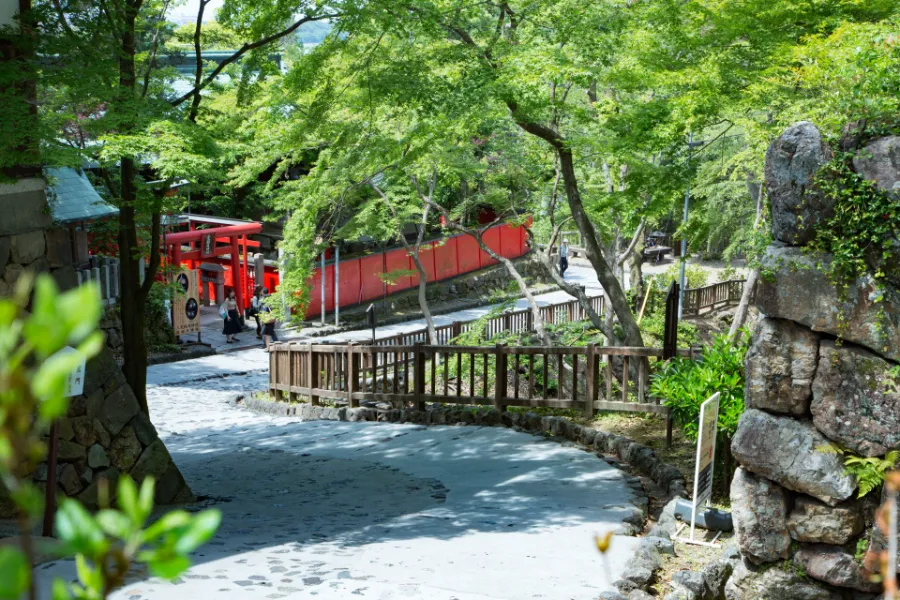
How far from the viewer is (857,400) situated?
6695 mm

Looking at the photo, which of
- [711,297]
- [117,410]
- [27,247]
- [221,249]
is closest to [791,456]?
[117,410]

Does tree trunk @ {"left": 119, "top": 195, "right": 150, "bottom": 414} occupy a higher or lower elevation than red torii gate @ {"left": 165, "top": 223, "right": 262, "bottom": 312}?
lower

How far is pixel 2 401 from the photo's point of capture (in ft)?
3.32

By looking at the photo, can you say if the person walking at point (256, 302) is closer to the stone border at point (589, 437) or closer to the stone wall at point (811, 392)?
the stone border at point (589, 437)

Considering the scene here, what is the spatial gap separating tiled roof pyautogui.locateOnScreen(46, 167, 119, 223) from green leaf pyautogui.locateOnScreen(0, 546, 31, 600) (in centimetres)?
1640

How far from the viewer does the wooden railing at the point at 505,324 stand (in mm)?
22125

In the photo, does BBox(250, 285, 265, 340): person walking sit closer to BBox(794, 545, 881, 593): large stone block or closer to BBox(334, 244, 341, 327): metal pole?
BBox(334, 244, 341, 327): metal pole

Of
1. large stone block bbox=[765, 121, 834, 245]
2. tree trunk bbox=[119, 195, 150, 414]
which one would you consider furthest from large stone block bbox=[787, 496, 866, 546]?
tree trunk bbox=[119, 195, 150, 414]

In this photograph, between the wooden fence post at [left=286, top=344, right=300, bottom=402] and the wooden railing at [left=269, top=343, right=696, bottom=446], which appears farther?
the wooden fence post at [left=286, top=344, right=300, bottom=402]

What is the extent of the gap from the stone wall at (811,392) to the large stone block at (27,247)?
661cm

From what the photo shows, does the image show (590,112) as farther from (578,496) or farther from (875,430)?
(875,430)

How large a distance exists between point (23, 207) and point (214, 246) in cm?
1883

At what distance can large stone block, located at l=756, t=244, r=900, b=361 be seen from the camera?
258 inches

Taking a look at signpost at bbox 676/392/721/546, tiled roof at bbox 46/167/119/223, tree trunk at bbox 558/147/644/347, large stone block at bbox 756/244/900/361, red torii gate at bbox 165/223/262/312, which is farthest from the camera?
red torii gate at bbox 165/223/262/312
